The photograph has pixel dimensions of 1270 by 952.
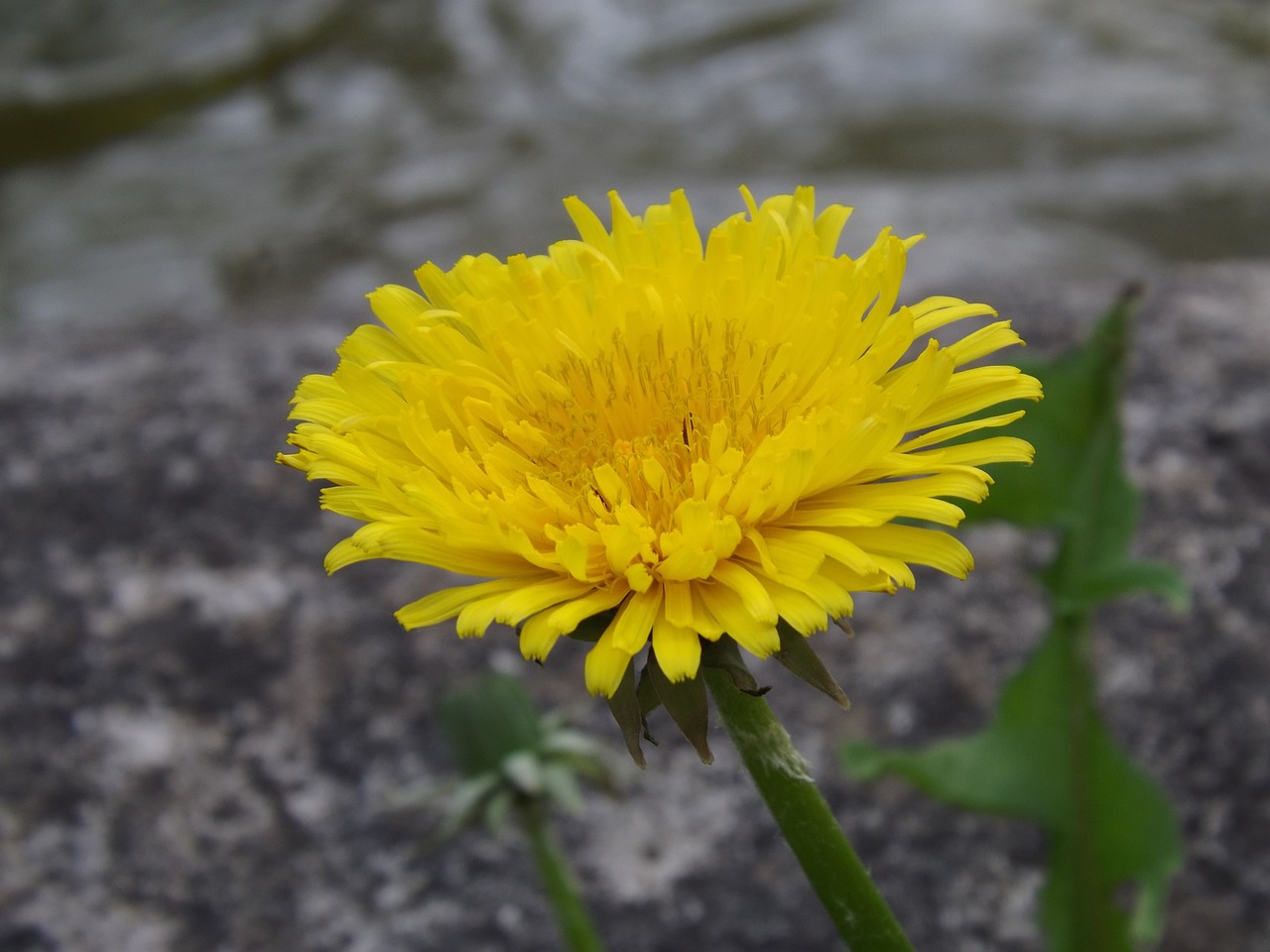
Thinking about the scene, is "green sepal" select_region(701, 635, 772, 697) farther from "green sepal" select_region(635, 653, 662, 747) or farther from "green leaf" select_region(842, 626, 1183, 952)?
"green leaf" select_region(842, 626, 1183, 952)

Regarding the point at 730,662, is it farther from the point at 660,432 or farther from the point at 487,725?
the point at 487,725

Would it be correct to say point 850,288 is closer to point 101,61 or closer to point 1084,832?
point 1084,832

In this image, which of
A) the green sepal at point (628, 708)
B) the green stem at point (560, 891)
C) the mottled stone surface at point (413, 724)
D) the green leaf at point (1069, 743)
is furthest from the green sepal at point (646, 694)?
the mottled stone surface at point (413, 724)

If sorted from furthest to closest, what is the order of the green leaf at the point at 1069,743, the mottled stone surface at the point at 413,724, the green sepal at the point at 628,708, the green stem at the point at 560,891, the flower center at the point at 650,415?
1. the mottled stone surface at the point at 413,724
2. the green leaf at the point at 1069,743
3. the green stem at the point at 560,891
4. the flower center at the point at 650,415
5. the green sepal at the point at 628,708

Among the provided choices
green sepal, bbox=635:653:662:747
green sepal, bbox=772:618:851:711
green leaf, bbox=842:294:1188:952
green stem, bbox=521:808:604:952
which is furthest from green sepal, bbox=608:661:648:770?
green leaf, bbox=842:294:1188:952

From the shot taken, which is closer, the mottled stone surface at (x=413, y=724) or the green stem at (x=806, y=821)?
the green stem at (x=806, y=821)

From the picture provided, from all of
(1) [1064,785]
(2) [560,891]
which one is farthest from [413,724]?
(1) [1064,785]

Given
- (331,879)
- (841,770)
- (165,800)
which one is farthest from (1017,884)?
(165,800)

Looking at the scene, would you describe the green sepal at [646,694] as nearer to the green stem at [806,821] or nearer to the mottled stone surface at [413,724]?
the green stem at [806,821]
